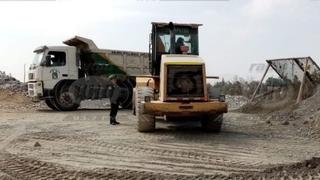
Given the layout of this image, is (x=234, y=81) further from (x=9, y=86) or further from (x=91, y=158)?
(x=91, y=158)

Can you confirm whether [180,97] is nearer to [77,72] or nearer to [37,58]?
[77,72]

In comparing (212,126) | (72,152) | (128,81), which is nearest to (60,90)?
(128,81)

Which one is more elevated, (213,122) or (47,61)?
(47,61)

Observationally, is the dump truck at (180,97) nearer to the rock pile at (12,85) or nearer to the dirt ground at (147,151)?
the dirt ground at (147,151)

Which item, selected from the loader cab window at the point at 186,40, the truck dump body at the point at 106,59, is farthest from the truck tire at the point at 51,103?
the loader cab window at the point at 186,40

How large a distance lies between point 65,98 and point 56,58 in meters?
1.79

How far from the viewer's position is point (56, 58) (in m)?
23.0

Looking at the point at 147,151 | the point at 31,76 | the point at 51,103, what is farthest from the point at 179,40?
the point at 31,76

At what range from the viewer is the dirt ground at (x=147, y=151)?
8.56m

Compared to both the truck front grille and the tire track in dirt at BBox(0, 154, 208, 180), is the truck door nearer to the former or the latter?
the truck front grille

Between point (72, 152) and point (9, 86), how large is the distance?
24709 millimetres

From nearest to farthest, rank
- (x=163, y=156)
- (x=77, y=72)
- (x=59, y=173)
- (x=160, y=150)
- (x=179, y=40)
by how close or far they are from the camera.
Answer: (x=59, y=173)
(x=163, y=156)
(x=160, y=150)
(x=179, y=40)
(x=77, y=72)

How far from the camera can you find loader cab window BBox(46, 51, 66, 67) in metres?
22.7

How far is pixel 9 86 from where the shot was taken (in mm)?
34062
